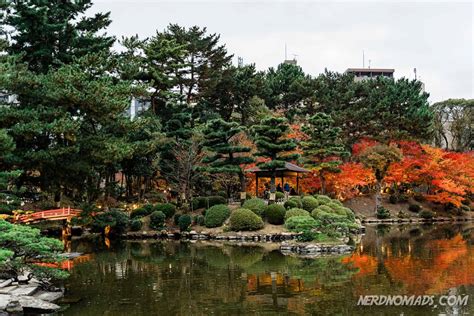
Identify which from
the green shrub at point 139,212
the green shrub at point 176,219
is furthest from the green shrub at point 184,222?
the green shrub at point 139,212

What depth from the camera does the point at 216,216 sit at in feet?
81.0

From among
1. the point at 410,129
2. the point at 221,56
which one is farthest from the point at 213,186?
the point at 410,129

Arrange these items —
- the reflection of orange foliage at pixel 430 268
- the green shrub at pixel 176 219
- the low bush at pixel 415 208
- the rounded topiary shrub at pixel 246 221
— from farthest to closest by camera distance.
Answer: the low bush at pixel 415 208 → the green shrub at pixel 176 219 → the rounded topiary shrub at pixel 246 221 → the reflection of orange foliage at pixel 430 268

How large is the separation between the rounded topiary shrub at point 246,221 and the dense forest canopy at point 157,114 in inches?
115

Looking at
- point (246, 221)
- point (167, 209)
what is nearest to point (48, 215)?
point (167, 209)

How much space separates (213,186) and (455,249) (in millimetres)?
17703

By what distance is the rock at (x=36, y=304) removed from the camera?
10188 mm

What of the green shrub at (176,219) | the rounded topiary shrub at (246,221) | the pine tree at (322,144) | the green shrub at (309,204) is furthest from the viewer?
the pine tree at (322,144)

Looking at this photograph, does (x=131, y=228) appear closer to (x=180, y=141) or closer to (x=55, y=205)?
(x=55, y=205)

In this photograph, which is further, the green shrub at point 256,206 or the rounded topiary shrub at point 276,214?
the green shrub at point 256,206

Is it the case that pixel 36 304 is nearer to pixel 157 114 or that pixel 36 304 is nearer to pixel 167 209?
pixel 167 209

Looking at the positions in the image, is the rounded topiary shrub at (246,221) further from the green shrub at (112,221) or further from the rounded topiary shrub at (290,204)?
the green shrub at (112,221)

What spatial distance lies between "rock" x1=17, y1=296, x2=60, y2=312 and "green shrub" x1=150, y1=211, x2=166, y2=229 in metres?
15.0

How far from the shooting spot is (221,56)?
3588 cm
